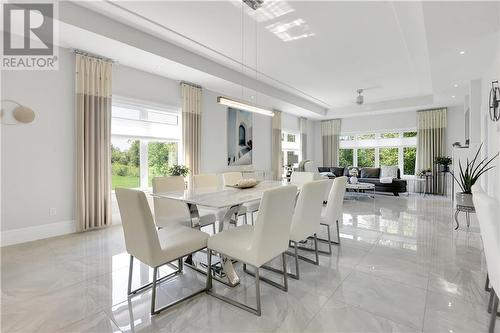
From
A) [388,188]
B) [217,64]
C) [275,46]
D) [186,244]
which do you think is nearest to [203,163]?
[217,64]

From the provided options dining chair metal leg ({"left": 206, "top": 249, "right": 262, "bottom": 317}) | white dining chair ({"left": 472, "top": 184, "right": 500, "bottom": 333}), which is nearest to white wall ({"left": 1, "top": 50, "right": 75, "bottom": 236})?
dining chair metal leg ({"left": 206, "top": 249, "right": 262, "bottom": 317})

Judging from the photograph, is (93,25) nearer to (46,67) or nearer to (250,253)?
(46,67)

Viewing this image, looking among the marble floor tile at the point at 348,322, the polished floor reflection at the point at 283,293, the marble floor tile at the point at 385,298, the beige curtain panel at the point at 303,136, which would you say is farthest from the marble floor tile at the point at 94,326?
the beige curtain panel at the point at 303,136

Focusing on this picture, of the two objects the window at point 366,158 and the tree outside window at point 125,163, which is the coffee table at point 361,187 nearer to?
the window at point 366,158

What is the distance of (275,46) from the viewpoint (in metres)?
4.07

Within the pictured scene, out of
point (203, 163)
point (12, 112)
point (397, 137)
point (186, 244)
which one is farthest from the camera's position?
point (397, 137)

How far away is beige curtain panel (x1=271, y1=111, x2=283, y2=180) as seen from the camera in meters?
7.80

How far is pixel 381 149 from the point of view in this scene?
355 inches

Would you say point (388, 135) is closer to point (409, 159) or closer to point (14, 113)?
point (409, 159)

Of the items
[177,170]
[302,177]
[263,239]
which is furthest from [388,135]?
[263,239]

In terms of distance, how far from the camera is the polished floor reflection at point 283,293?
172 centimetres

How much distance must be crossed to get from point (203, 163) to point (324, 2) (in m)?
3.87

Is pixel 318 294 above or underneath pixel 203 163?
underneath

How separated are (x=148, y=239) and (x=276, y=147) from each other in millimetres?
6368
